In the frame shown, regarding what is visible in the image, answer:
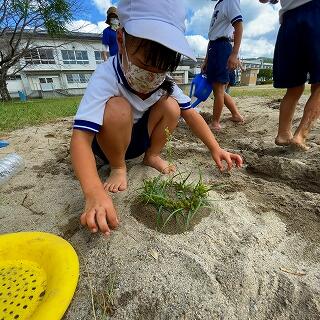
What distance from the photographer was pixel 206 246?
105 centimetres

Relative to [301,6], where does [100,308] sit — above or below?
below

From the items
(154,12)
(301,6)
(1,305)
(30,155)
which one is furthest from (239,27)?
(1,305)

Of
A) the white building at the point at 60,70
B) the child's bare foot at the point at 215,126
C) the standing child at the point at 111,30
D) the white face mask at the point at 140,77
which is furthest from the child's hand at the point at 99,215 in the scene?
the white building at the point at 60,70

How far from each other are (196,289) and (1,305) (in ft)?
2.02

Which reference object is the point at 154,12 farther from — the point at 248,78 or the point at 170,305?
the point at 248,78

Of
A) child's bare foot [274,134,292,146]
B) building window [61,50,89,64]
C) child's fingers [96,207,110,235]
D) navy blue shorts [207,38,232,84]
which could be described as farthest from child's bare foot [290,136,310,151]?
building window [61,50,89,64]

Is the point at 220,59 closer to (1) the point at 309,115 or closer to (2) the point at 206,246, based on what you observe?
(1) the point at 309,115

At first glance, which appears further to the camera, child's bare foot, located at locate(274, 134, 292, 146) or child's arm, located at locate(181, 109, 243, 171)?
child's bare foot, located at locate(274, 134, 292, 146)

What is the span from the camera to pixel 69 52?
93.9 feet

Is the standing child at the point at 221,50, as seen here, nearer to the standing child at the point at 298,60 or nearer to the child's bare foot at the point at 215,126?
the child's bare foot at the point at 215,126

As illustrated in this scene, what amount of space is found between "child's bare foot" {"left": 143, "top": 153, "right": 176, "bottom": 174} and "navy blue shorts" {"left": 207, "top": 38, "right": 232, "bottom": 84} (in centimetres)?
181

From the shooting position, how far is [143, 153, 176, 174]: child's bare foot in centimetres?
163

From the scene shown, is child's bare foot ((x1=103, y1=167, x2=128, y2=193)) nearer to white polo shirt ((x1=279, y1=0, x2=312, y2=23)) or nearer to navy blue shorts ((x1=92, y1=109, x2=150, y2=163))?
navy blue shorts ((x1=92, y1=109, x2=150, y2=163))

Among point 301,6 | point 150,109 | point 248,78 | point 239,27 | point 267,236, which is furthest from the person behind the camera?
point 248,78
